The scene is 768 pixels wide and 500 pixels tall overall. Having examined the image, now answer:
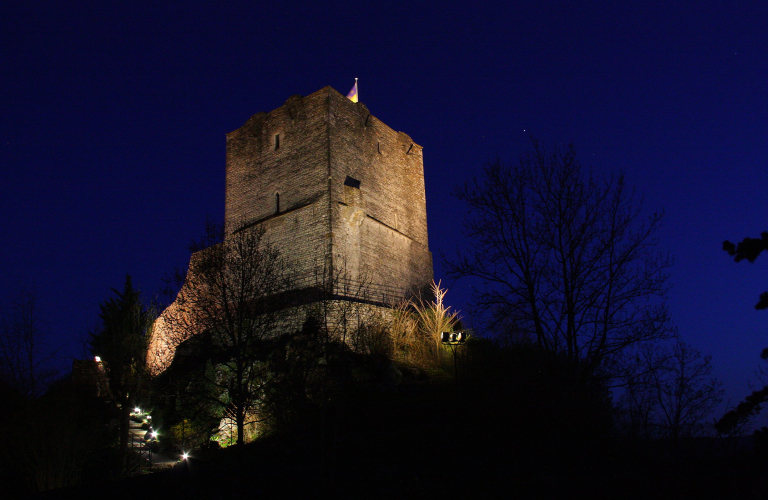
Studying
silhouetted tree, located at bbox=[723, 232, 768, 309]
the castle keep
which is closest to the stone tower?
the castle keep

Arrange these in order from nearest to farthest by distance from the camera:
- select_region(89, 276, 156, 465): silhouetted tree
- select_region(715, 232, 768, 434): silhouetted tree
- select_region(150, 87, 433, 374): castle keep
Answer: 1. select_region(715, 232, 768, 434): silhouetted tree
2. select_region(89, 276, 156, 465): silhouetted tree
3. select_region(150, 87, 433, 374): castle keep

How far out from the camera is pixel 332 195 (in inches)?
741

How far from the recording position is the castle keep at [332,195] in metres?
18.7

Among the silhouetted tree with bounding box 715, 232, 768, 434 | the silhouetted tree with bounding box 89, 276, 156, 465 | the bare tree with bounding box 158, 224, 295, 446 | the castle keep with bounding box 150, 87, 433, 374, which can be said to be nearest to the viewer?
the silhouetted tree with bounding box 715, 232, 768, 434

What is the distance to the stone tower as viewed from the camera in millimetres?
18750

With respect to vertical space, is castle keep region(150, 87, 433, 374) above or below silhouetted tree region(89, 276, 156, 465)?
above

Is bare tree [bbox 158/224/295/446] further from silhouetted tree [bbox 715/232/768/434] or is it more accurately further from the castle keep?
silhouetted tree [bbox 715/232/768/434]

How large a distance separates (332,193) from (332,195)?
0.26 ft

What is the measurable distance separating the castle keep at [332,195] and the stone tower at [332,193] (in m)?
0.04

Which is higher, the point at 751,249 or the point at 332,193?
the point at 332,193

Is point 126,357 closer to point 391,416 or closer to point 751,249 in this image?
point 391,416

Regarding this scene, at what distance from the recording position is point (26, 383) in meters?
18.4

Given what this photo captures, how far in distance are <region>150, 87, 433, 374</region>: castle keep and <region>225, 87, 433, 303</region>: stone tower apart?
4cm

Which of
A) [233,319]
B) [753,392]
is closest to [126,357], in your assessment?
[233,319]
